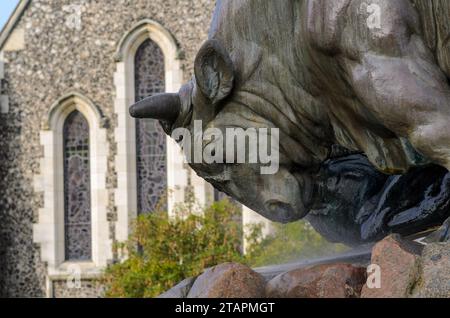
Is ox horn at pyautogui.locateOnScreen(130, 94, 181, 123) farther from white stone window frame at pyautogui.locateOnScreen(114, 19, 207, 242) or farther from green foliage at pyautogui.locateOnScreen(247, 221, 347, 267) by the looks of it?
white stone window frame at pyautogui.locateOnScreen(114, 19, 207, 242)

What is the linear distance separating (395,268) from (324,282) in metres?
0.30

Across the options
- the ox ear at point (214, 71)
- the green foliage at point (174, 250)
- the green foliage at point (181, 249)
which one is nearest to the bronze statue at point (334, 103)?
the ox ear at point (214, 71)

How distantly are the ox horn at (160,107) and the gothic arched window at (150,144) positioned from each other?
14616 mm

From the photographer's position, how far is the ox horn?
3898 mm

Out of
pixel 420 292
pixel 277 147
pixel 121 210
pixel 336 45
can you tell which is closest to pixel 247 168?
pixel 277 147

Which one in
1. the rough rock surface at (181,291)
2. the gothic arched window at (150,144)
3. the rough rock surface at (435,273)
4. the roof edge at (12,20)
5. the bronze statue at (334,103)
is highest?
the roof edge at (12,20)

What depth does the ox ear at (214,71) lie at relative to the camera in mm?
3643

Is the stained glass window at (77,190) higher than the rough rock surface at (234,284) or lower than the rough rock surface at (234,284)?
higher

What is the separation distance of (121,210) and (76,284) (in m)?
1.45

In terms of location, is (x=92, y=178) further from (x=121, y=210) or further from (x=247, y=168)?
(x=247, y=168)

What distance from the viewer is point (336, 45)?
11.1ft

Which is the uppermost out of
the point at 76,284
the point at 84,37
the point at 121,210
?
the point at 84,37

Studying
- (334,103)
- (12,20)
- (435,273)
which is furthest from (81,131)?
(435,273)

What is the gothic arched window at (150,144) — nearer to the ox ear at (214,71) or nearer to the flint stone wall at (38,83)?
the flint stone wall at (38,83)
